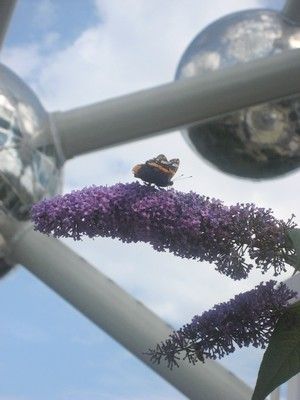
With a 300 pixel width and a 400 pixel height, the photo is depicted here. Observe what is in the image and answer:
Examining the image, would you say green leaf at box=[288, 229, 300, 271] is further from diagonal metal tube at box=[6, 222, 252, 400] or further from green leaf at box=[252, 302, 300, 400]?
diagonal metal tube at box=[6, 222, 252, 400]

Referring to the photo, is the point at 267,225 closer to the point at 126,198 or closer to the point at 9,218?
the point at 126,198

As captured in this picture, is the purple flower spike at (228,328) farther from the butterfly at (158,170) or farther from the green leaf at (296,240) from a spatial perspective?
the butterfly at (158,170)

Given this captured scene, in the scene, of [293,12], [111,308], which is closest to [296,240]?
[111,308]

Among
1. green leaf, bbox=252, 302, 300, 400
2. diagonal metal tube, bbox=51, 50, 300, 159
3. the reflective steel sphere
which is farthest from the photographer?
diagonal metal tube, bbox=51, 50, 300, 159

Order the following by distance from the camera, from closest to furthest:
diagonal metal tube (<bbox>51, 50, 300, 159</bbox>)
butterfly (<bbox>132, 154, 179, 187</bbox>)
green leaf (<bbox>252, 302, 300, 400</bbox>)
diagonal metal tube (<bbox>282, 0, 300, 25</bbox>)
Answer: green leaf (<bbox>252, 302, 300, 400</bbox>)
butterfly (<bbox>132, 154, 179, 187</bbox>)
diagonal metal tube (<bbox>51, 50, 300, 159</bbox>)
diagonal metal tube (<bbox>282, 0, 300, 25</bbox>)

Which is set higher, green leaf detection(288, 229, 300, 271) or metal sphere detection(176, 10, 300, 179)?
metal sphere detection(176, 10, 300, 179)

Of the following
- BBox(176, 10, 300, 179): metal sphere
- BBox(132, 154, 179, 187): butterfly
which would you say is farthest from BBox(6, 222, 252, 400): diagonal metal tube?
BBox(132, 154, 179, 187): butterfly
